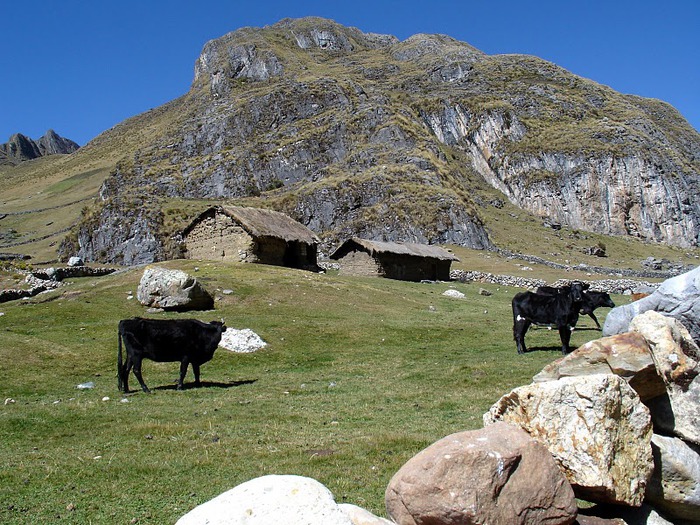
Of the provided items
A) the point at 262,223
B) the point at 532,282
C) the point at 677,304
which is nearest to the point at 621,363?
the point at 677,304

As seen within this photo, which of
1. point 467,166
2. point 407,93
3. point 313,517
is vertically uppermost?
point 407,93

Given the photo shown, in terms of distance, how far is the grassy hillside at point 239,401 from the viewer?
28.4 ft

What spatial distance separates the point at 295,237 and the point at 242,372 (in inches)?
1317

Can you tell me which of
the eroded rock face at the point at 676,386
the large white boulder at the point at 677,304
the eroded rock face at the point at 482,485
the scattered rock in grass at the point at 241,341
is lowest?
the scattered rock in grass at the point at 241,341

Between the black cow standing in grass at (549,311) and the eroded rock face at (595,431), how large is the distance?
14042 mm

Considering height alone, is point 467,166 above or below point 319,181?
above

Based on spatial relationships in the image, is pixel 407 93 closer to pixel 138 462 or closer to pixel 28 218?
pixel 28 218

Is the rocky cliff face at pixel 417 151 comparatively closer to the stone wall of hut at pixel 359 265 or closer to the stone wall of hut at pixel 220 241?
the stone wall of hut at pixel 359 265

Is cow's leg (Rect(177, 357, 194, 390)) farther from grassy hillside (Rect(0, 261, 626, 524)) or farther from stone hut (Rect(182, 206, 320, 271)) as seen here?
stone hut (Rect(182, 206, 320, 271))

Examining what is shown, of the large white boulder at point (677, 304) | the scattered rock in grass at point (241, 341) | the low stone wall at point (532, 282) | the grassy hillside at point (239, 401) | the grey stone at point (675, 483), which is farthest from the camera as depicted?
the low stone wall at point (532, 282)

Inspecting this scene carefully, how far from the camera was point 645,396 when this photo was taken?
8.20 metres

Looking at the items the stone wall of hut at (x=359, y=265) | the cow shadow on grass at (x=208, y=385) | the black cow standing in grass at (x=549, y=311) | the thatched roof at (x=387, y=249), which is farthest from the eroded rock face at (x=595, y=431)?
the stone wall of hut at (x=359, y=265)

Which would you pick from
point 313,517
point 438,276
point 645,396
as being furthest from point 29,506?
point 438,276

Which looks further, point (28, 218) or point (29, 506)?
point (28, 218)
